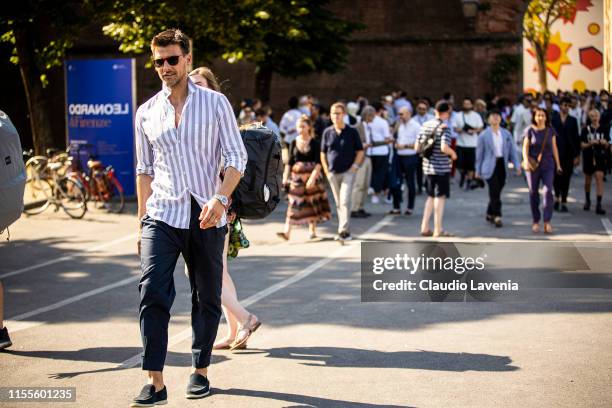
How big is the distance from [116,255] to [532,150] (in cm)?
571

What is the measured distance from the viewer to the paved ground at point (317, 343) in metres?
6.16

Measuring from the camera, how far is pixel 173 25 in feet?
74.8

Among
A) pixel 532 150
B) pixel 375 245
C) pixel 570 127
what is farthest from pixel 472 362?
pixel 570 127

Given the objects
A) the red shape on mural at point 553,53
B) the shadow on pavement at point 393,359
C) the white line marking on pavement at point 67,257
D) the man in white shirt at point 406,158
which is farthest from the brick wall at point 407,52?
the shadow on pavement at point 393,359

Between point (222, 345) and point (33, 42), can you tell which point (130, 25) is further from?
point (222, 345)

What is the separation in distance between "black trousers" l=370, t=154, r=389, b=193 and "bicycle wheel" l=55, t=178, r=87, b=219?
4.86m

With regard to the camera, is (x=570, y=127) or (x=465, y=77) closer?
(x=570, y=127)

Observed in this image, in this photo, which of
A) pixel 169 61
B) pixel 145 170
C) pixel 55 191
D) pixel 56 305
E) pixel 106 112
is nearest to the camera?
pixel 169 61

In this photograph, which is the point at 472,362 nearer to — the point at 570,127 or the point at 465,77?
the point at 570,127

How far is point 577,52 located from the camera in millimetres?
55781

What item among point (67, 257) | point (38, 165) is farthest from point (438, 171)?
point (38, 165)

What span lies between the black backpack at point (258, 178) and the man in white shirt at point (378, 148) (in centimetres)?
1107

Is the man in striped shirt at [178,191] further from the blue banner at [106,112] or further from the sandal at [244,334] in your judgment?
the blue banner at [106,112]

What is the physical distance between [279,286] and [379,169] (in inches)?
324
